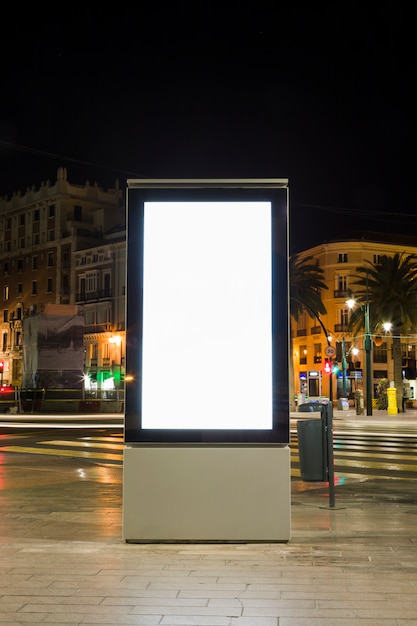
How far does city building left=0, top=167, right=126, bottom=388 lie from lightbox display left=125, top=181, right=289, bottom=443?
213 ft

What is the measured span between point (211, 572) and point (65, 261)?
80.4 meters

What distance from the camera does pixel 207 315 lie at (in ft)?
23.8

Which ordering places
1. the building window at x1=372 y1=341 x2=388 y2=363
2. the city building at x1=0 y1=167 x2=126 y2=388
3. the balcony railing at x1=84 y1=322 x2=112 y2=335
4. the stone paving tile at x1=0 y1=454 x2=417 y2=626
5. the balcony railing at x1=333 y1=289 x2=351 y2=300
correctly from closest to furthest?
1. the stone paving tile at x1=0 y1=454 x2=417 y2=626
2. the balcony railing at x1=84 y1=322 x2=112 y2=335
3. the city building at x1=0 y1=167 x2=126 y2=388
4. the balcony railing at x1=333 y1=289 x2=351 y2=300
5. the building window at x1=372 y1=341 x2=388 y2=363

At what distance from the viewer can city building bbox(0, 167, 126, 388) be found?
77750 mm

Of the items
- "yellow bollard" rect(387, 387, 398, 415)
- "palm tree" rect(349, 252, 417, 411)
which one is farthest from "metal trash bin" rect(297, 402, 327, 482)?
"palm tree" rect(349, 252, 417, 411)

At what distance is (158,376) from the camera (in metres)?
7.15

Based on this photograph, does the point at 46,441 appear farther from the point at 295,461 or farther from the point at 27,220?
the point at 27,220

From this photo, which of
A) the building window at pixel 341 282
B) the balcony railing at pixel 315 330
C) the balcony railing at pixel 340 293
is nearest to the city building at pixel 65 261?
the balcony railing at pixel 315 330

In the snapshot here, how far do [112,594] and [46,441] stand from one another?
1611cm

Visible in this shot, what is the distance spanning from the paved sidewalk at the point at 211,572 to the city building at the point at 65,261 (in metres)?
63.8

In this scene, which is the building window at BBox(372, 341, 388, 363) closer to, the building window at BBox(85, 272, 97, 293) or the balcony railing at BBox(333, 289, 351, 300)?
the balcony railing at BBox(333, 289, 351, 300)

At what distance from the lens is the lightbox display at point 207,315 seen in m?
7.09

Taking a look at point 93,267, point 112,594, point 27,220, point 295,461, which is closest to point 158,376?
point 112,594

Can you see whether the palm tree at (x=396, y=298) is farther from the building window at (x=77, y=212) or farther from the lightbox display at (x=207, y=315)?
the building window at (x=77, y=212)
